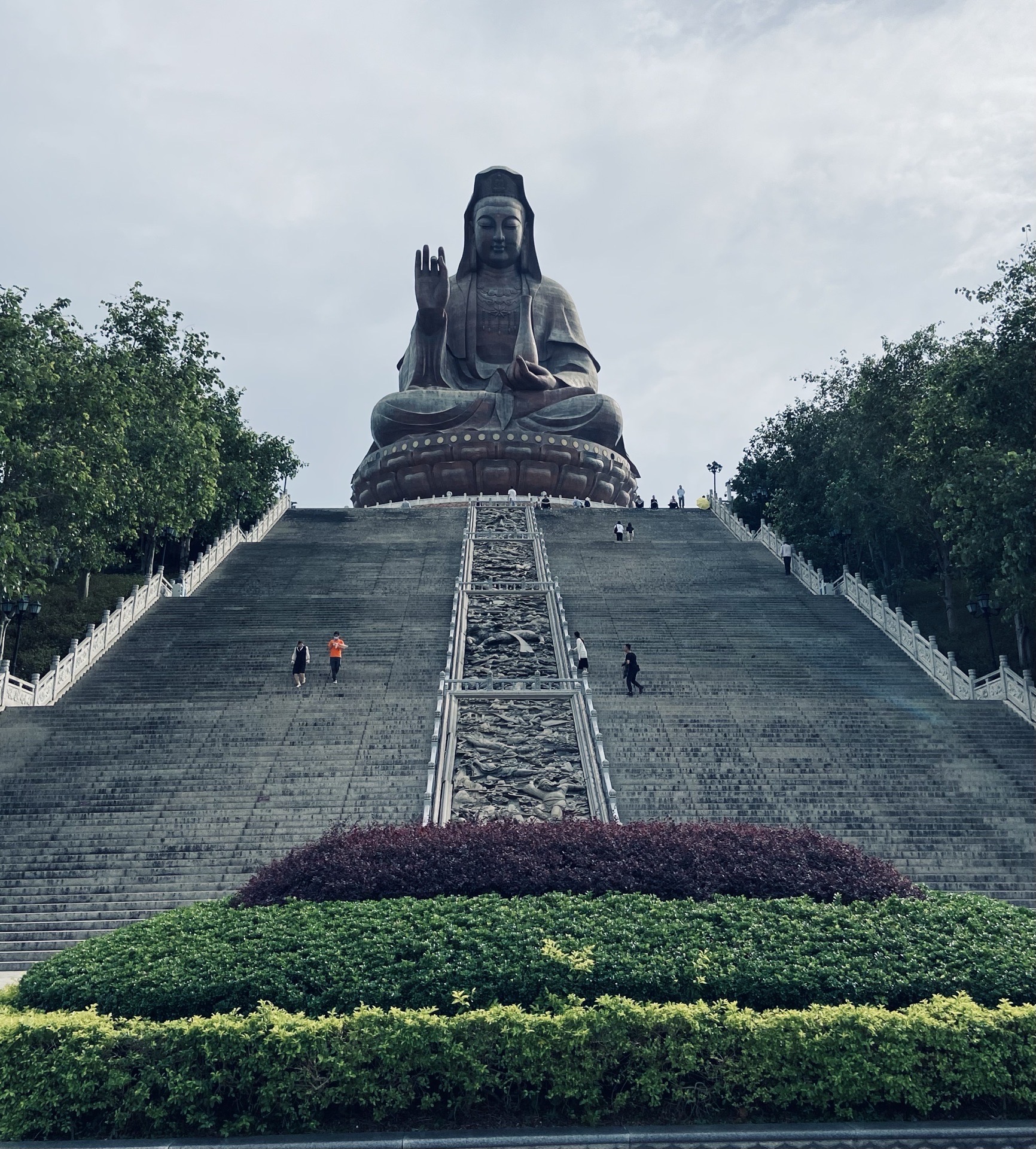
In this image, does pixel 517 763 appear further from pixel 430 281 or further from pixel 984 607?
pixel 430 281

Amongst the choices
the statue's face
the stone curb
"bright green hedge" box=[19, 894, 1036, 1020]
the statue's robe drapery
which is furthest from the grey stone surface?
the statue's face

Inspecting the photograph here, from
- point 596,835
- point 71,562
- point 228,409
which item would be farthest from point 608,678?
point 228,409

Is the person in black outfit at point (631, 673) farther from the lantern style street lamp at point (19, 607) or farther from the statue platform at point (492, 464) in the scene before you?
the statue platform at point (492, 464)

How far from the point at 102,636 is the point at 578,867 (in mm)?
14135

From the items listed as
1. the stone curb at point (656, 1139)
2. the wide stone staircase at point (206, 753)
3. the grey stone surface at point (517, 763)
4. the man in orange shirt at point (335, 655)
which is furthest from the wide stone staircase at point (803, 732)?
the stone curb at point (656, 1139)

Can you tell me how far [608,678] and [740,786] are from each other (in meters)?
4.58

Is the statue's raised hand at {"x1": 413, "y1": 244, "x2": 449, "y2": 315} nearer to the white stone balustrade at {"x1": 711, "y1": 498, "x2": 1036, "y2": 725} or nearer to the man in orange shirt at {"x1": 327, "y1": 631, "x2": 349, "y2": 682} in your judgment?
the white stone balustrade at {"x1": 711, "y1": 498, "x2": 1036, "y2": 725}

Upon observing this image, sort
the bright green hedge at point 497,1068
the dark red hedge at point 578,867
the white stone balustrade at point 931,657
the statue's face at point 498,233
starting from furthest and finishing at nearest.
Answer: the statue's face at point 498,233
the white stone balustrade at point 931,657
the dark red hedge at point 578,867
the bright green hedge at point 497,1068

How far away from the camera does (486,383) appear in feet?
141

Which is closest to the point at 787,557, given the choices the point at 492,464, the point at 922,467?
the point at 922,467

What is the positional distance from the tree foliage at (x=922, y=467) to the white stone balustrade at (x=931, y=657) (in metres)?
1.43

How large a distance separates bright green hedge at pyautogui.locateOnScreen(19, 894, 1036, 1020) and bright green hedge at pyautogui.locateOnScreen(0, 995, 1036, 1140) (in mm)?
395

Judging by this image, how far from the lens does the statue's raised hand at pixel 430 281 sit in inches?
1535

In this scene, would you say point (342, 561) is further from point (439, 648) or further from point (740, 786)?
point (740, 786)
